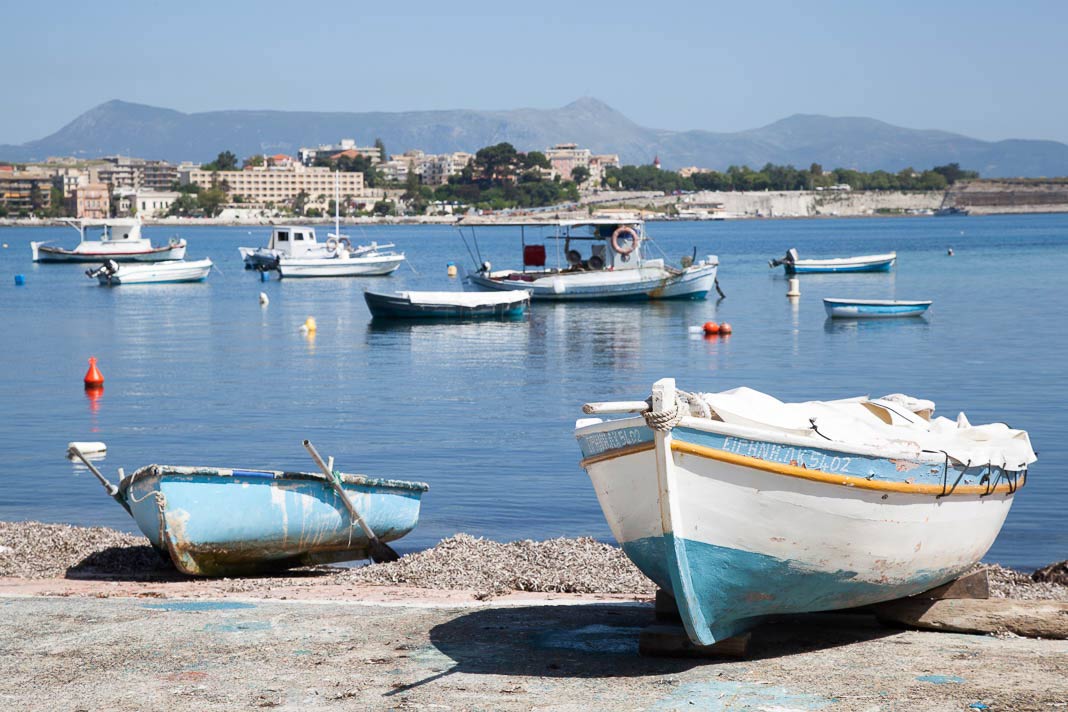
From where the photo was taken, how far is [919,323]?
1770 inches

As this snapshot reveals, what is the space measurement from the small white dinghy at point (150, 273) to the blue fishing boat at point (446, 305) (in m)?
28.6

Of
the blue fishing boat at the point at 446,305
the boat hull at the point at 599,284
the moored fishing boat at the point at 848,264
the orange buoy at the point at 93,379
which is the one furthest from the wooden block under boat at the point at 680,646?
the moored fishing boat at the point at 848,264

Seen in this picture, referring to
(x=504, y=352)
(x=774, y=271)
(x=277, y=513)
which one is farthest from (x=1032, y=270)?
(x=277, y=513)

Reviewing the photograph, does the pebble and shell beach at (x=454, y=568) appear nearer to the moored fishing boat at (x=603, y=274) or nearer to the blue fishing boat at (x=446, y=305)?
the blue fishing boat at (x=446, y=305)

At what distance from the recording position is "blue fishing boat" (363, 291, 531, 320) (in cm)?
4584

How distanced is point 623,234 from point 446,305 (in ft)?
27.4

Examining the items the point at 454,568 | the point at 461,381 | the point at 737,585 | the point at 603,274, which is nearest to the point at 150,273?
the point at 603,274

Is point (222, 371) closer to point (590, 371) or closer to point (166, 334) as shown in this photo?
point (590, 371)

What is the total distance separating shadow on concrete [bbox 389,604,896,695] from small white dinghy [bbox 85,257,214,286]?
6442 cm

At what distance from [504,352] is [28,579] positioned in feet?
83.0

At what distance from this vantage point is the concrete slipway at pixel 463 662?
7578 mm

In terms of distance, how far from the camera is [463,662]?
27.5ft

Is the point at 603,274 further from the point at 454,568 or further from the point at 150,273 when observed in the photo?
the point at 454,568

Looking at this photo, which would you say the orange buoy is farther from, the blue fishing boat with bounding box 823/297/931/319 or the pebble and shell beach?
the blue fishing boat with bounding box 823/297/931/319
